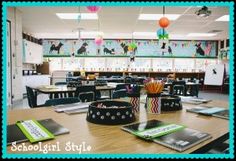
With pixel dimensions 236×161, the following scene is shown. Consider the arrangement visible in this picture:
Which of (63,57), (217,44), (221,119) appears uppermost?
(217,44)

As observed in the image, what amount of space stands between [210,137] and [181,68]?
989 centimetres

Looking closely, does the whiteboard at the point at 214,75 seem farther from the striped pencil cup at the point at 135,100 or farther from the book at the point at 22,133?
the book at the point at 22,133

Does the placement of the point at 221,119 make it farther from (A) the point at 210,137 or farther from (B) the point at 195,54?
(B) the point at 195,54

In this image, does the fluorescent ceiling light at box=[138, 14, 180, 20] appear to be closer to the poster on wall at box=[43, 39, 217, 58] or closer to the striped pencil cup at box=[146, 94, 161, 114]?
the poster on wall at box=[43, 39, 217, 58]

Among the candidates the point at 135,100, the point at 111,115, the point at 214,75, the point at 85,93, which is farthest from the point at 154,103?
the point at 214,75

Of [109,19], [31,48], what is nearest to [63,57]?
[31,48]

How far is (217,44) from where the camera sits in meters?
10.0

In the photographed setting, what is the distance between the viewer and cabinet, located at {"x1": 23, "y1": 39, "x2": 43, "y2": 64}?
753cm

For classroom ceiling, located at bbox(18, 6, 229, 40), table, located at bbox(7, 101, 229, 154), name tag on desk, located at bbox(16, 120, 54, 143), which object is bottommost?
table, located at bbox(7, 101, 229, 154)

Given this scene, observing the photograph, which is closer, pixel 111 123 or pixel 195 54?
pixel 111 123

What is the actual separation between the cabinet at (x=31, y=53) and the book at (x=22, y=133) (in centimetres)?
710

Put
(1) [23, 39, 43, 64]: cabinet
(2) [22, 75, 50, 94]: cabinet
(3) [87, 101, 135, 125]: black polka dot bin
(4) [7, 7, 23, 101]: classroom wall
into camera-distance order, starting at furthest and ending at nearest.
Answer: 1. (1) [23, 39, 43, 64]: cabinet
2. (2) [22, 75, 50, 94]: cabinet
3. (4) [7, 7, 23, 101]: classroom wall
4. (3) [87, 101, 135, 125]: black polka dot bin

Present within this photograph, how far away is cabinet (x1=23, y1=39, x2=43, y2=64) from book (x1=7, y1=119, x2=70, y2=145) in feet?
23.3

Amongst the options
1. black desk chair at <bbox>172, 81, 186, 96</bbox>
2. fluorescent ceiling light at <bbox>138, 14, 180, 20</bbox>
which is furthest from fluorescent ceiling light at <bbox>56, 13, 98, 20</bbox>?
black desk chair at <bbox>172, 81, 186, 96</bbox>
